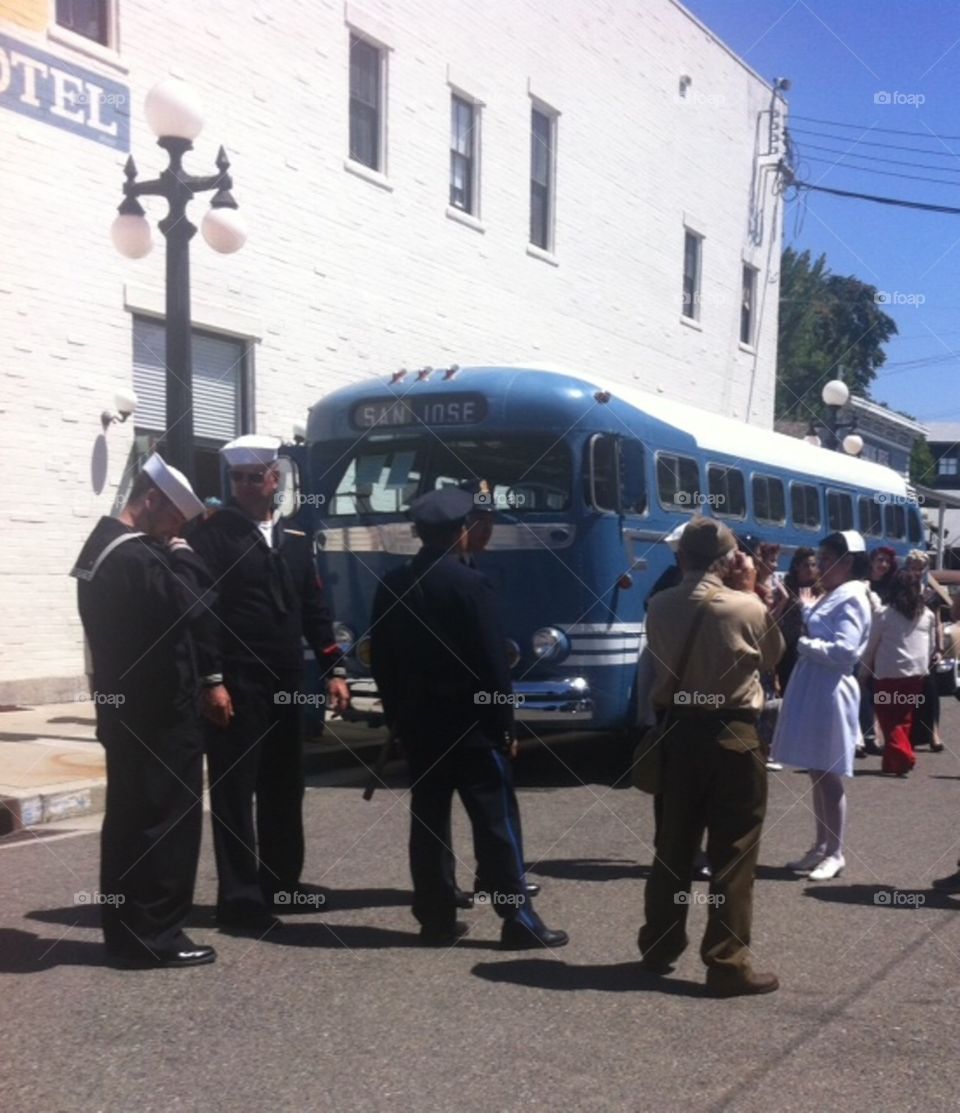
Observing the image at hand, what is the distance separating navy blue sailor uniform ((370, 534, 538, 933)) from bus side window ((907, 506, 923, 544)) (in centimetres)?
1560

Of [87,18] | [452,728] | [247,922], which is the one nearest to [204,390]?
[87,18]

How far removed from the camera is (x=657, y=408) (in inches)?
454

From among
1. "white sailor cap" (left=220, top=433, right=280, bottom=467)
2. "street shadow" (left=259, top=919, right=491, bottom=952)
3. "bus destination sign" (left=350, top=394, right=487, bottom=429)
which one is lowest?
"street shadow" (left=259, top=919, right=491, bottom=952)

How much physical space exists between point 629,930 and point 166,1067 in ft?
7.84

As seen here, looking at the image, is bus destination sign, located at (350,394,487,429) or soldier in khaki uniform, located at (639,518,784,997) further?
bus destination sign, located at (350,394,487,429)

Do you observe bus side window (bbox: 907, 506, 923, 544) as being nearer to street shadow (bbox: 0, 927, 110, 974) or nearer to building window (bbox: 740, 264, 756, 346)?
building window (bbox: 740, 264, 756, 346)

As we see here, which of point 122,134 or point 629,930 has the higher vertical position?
point 122,134

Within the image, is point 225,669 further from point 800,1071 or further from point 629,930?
point 800,1071

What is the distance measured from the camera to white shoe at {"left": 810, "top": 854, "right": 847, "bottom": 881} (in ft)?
23.3

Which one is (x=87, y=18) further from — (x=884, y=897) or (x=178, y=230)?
(x=884, y=897)

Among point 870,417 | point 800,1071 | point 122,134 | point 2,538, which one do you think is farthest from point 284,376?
point 870,417

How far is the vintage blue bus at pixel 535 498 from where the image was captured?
33.2ft

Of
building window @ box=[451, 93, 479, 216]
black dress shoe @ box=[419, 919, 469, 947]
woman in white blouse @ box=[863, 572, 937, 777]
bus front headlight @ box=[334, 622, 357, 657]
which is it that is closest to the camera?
black dress shoe @ box=[419, 919, 469, 947]

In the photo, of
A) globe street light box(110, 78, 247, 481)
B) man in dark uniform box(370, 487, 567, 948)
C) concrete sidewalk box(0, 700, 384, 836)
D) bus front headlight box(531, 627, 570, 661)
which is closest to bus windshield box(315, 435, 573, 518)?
bus front headlight box(531, 627, 570, 661)
